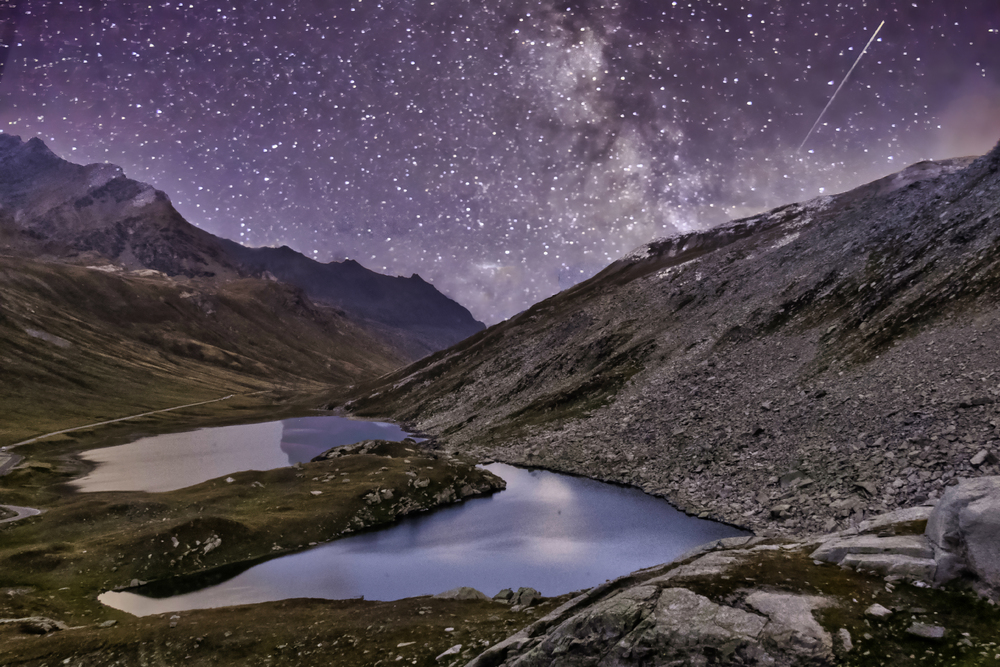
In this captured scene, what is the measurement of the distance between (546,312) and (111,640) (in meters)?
155

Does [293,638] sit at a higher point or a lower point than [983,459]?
lower

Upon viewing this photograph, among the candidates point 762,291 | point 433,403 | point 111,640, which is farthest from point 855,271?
point 433,403

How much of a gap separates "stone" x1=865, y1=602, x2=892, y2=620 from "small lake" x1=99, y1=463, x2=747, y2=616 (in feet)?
81.1

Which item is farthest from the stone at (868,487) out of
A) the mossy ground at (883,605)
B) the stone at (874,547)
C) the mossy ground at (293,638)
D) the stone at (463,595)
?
the stone at (463,595)

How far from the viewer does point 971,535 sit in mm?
16656

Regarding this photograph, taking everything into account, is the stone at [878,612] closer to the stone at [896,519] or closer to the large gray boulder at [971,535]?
the large gray boulder at [971,535]

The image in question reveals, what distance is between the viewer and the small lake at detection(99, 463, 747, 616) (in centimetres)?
4112

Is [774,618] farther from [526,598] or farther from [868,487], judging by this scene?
[868,487]

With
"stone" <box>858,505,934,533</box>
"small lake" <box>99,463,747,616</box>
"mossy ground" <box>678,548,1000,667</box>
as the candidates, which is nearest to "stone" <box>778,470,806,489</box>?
"small lake" <box>99,463,747,616</box>

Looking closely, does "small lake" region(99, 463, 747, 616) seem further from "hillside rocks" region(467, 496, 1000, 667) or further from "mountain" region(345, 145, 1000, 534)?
"hillside rocks" region(467, 496, 1000, 667)

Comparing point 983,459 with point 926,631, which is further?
point 983,459

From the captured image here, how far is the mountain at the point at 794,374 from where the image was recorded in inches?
1747

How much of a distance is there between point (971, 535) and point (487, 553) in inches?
1500

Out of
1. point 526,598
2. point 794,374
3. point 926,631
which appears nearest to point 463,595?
point 526,598
